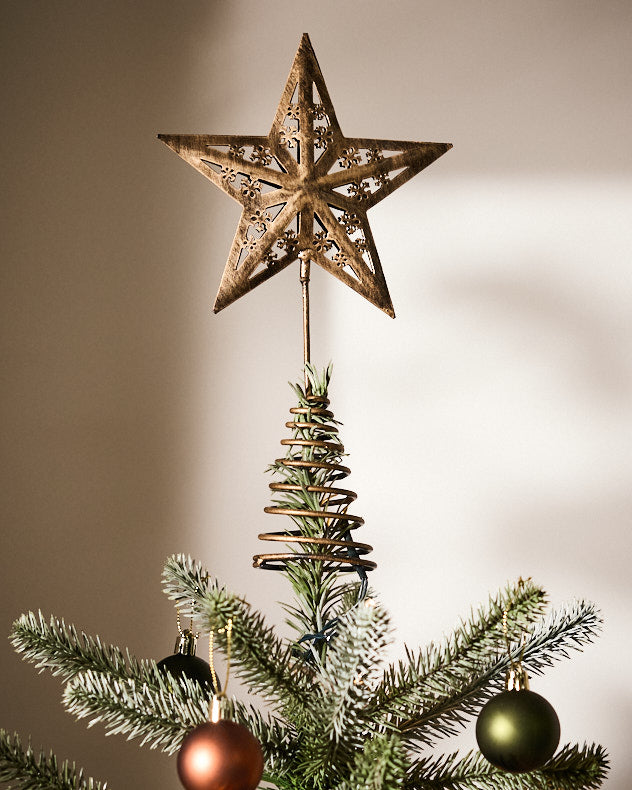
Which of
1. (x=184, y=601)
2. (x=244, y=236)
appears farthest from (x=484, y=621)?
(x=244, y=236)

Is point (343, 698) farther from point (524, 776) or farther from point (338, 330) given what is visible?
point (338, 330)

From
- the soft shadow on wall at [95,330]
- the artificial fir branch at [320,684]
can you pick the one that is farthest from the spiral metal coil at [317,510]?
the soft shadow on wall at [95,330]

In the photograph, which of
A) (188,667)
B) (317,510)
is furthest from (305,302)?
(188,667)

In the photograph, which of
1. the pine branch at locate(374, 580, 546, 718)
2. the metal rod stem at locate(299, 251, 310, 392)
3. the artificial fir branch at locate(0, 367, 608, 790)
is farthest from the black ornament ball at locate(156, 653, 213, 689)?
the metal rod stem at locate(299, 251, 310, 392)

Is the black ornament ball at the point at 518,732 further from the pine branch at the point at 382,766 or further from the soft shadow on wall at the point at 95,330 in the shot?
the soft shadow on wall at the point at 95,330

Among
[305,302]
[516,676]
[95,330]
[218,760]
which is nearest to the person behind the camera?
[218,760]

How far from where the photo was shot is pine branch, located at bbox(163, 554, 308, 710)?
15.6 inches

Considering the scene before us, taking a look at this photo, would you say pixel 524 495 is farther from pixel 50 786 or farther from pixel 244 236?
pixel 50 786

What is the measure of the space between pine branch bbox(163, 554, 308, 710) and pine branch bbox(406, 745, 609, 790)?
0.11 metres

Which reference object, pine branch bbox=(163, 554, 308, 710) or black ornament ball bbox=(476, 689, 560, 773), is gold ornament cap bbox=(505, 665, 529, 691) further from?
pine branch bbox=(163, 554, 308, 710)

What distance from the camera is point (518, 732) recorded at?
0.42m

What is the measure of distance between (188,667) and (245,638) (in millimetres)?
135

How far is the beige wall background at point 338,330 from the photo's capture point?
0.84m

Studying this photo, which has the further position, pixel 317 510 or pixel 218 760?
pixel 317 510
